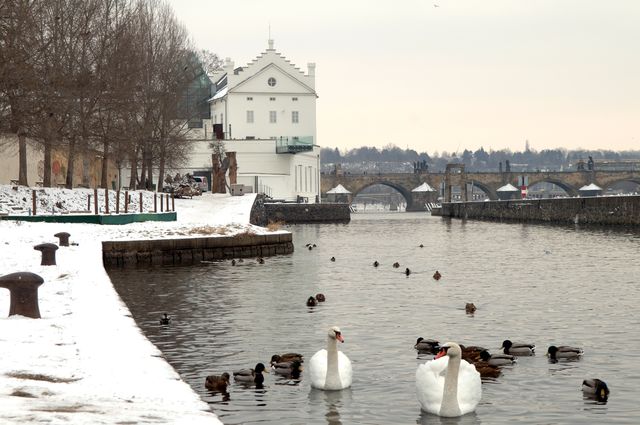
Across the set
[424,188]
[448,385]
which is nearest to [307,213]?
[424,188]

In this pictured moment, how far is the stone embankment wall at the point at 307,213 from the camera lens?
10069cm

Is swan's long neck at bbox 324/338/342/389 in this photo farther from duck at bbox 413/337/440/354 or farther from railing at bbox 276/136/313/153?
railing at bbox 276/136/313/153

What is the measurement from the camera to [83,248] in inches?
1382

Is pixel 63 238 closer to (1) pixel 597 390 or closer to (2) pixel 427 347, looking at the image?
(2) pixel 427 347

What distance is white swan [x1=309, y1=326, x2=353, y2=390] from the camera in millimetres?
15342

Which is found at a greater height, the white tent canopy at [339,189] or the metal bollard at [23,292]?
the white tent canopy at [339,189]

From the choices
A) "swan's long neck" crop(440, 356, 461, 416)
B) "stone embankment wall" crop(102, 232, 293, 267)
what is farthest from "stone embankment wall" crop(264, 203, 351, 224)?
"swan's long neck" crop(440, 356, 461, 416)

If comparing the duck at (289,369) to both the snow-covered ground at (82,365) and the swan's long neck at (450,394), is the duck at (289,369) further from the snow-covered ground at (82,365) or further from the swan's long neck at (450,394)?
the swan's long neck at (450,394)

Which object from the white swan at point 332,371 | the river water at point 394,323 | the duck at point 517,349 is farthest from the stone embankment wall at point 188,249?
the white swan at point 332,371

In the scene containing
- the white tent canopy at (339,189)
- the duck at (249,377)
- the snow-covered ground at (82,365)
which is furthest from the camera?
the white tent canopy at (339,189)

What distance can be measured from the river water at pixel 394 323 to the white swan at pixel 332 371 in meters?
0.19

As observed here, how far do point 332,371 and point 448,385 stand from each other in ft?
7.86

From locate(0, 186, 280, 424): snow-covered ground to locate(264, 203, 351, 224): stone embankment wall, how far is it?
73.3m

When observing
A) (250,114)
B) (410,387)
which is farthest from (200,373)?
(250,114)
